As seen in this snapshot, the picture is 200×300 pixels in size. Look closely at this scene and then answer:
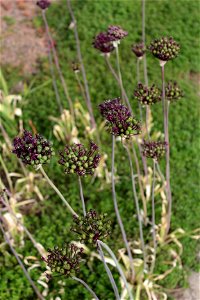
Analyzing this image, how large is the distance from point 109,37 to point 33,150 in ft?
4.53

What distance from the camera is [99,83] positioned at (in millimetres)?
6129

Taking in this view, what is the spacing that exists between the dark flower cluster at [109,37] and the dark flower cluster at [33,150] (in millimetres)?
1267

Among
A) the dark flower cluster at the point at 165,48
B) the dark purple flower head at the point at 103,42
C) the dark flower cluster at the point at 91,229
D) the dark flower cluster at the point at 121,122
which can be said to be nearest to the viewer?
the dark flower cluster at the point at 91,229

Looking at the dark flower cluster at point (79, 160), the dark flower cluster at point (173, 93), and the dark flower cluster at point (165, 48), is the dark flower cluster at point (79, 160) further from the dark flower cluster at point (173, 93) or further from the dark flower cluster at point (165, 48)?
the dark flower cluster at point (173, 93)

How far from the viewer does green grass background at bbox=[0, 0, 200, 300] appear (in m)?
4.20

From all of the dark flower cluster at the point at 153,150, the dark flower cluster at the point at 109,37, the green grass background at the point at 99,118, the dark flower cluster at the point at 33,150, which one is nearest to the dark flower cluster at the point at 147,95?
the dark flower cluster at the point at 153,150

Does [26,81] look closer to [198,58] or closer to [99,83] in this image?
[99,83]

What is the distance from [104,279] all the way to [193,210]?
1.25m

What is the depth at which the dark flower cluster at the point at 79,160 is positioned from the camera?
97.0 inches

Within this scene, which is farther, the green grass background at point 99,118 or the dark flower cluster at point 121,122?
the green grass background at point 99,118

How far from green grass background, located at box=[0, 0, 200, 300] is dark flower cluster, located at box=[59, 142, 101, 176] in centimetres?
187

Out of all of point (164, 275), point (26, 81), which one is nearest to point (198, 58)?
point (26, 81)

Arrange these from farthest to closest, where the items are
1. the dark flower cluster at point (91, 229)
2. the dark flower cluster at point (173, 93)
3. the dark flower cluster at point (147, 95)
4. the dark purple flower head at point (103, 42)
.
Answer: the dark purple flower head at point (103, 42) < the dark flower cluster at point (173, 93) < the dark flower cluster at point (147, 95) < the dark flower cluster at point (91, 229)

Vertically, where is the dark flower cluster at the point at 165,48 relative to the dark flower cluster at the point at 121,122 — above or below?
above
